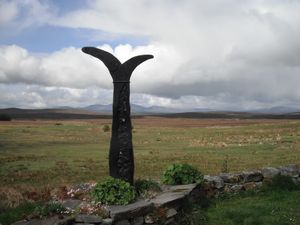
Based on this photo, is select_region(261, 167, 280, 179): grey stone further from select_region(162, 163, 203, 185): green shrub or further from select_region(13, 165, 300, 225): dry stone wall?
select_region(162, 163, 203, 185): green shrub

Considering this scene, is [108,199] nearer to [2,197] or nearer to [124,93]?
[124,93]

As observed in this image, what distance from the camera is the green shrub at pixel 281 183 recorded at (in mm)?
15812

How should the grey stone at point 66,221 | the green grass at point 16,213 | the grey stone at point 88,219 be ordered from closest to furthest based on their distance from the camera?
the grey stone at point 66,221 < the grey stone at point 88,219 < the green grass at point 16,213

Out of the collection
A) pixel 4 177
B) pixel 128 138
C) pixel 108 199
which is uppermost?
pixel 128 138

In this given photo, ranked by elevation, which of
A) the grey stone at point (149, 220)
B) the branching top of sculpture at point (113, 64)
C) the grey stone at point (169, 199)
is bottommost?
the grey stone at point (149, 220)

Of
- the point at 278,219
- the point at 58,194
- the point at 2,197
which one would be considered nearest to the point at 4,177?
the point at 2,197

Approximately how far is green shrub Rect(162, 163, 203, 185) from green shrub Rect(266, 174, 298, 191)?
305 cm

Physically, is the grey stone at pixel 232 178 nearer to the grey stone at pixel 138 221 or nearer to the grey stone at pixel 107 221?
the grey stone at pixel 138 221

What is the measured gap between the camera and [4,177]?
2438 centimetres

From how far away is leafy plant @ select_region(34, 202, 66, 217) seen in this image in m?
10.0

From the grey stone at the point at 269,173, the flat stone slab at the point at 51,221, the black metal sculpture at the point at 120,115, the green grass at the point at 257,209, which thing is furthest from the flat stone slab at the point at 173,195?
the grey stone at the point at 269,173

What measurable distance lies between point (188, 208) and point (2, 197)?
592cm

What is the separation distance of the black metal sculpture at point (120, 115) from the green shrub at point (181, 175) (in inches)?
68.1

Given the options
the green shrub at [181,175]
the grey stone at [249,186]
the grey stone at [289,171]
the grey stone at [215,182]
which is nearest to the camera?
the green shrub at [181,175]
